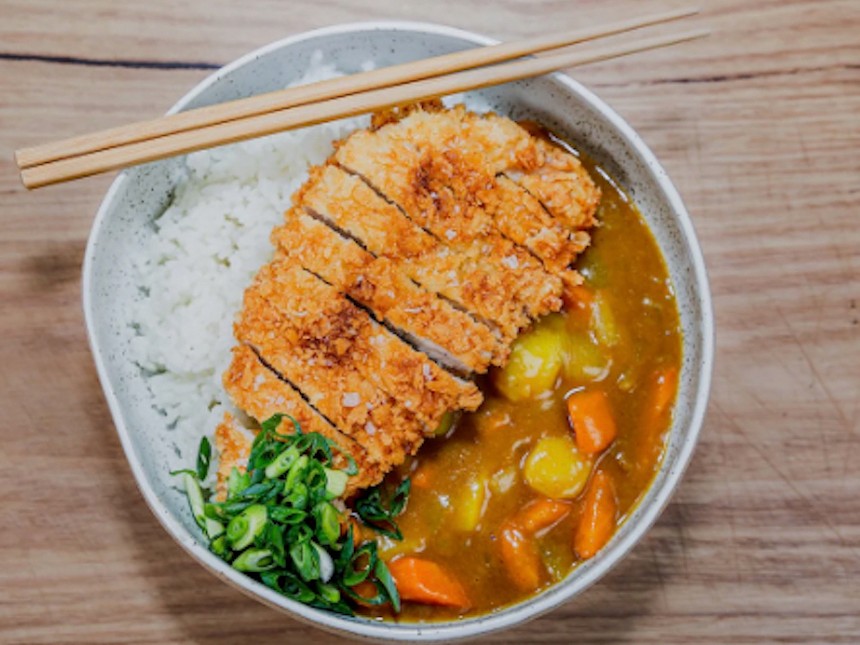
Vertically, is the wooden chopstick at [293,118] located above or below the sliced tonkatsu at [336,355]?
above

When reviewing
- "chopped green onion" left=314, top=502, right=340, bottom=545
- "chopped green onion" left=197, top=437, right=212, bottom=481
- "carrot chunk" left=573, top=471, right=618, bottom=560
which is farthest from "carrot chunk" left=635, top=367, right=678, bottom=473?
"chopped green onion" left=197, top=437, right=212, bottom=481

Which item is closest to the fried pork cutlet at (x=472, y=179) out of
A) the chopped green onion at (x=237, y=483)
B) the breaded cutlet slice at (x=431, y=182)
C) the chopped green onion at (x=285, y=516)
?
the breaded cutlet slice at (x=431, y=182)

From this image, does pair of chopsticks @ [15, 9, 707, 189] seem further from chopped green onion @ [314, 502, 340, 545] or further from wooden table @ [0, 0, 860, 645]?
chopped green onion @ [314, 502, 340, 545]

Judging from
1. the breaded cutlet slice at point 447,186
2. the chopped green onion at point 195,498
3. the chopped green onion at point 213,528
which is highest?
the breaded cutlet slice at point 447,186

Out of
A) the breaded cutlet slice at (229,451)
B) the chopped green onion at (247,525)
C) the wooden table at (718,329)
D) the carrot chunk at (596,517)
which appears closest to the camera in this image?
the chopped green onion at (247,525)

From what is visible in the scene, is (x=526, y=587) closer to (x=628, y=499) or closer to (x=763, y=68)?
(x=628, y=499)

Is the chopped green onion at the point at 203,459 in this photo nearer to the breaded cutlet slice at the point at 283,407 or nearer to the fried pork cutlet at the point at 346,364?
the breaded cutlet slice at the point at 283,407

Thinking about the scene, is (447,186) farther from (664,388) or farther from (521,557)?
(521,557)

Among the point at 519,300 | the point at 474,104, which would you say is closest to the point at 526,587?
the point at 519,300
